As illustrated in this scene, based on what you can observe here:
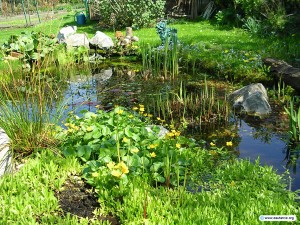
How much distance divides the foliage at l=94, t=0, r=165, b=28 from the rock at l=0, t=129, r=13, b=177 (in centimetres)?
1136

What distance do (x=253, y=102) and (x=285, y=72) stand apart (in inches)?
52.9

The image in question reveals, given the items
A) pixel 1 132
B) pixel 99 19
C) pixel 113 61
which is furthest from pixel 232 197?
pixel 99 19

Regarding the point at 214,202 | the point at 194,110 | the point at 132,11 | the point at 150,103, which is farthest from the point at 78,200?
the point at 132,11

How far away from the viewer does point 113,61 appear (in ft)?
36.3

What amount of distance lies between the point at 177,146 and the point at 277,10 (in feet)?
30.0

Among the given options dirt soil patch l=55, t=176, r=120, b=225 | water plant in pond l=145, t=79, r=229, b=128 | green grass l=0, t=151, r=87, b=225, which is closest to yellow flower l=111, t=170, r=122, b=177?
dirt soil patch l=55, t=176, r=120, b=225

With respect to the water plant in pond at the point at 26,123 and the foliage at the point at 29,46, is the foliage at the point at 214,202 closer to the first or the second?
the water plant in pond at the point at 26,123

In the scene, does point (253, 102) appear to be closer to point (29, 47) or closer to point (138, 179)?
point (138, 179)

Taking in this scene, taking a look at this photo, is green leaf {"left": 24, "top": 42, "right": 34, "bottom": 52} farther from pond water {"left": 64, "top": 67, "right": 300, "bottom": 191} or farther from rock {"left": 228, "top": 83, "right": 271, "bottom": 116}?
rock {"left": 228, "top": 83, "right": 271, "bottom": 116}

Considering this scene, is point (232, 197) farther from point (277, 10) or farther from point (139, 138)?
point (277, 10)

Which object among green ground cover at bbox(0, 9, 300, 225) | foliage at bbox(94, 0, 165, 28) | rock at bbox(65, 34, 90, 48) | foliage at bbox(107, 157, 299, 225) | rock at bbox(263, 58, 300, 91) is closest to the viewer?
foliage at bbox(107, 157, 299, 225)

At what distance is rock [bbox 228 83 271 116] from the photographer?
6199 mm

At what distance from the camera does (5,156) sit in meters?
4.06

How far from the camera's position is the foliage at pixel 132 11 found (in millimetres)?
15039
